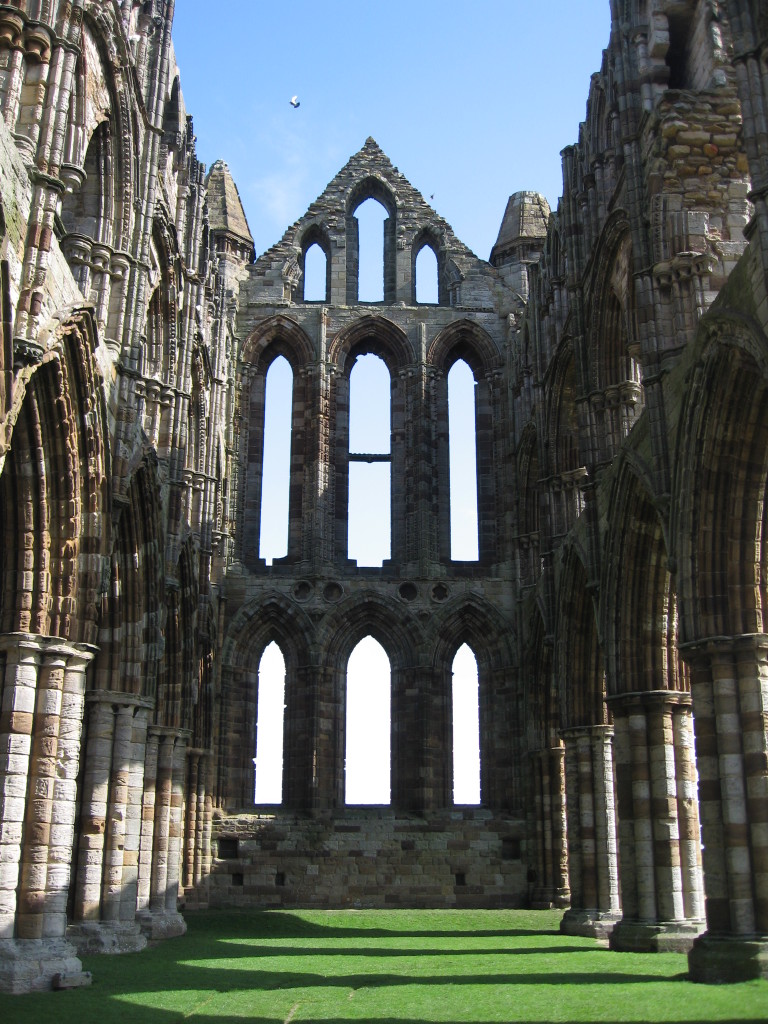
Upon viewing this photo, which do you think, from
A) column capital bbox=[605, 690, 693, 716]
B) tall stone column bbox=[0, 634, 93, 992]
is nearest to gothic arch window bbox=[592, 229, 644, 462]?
column capital bbox=[605, 690, 693, 716]

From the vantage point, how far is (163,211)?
62.5 feet

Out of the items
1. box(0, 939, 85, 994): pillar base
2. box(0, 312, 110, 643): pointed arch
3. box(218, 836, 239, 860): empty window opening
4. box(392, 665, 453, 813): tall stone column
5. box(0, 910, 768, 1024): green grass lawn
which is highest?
box(0, 312, 110, 643): pointed arch

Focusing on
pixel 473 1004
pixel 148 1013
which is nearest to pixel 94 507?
pixel 148 1013

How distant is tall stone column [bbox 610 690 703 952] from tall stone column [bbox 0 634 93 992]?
7.78 m

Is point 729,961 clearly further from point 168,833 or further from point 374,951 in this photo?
point 168,833

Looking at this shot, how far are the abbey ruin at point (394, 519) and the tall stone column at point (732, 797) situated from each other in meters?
0.03

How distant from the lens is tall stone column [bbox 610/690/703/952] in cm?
1565

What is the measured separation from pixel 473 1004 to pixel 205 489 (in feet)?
48.1

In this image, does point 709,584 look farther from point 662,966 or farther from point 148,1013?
point 148,1013

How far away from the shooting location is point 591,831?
19922 mm

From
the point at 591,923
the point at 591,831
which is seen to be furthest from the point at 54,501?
the point at 591,831

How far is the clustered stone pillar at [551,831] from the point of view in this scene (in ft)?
78.5

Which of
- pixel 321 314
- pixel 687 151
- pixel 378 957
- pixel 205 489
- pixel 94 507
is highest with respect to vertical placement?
pixel 321 314

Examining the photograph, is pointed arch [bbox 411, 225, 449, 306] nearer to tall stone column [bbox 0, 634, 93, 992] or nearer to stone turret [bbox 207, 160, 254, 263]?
stone turret [bbox 207, 160, 254, 263]
